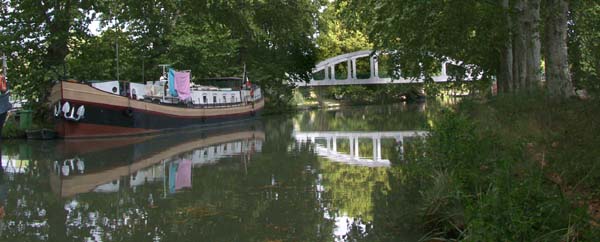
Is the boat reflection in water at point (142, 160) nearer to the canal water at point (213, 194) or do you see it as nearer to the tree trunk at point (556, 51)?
the canal water at point (213, 194)

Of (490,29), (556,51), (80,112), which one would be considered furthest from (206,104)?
(556,51)

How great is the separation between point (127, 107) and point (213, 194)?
17.8 m

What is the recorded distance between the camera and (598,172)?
668 centimetres

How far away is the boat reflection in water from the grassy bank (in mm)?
6043

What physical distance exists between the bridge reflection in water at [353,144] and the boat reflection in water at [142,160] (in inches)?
82.4

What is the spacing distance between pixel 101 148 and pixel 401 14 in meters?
11.5

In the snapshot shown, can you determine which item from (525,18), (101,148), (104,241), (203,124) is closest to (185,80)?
(203,124)

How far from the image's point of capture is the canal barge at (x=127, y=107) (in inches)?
1059

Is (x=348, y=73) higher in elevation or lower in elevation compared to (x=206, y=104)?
higher

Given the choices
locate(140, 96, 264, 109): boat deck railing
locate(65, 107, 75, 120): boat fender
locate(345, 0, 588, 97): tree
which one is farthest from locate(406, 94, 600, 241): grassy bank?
locate(140, 96, 264, 109): boat deck railing

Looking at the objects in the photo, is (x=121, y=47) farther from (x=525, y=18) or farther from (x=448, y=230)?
(x=448, y=230)

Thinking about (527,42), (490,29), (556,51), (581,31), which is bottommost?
(556,51)

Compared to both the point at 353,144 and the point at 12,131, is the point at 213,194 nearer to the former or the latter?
the point at 353,144

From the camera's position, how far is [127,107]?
1126 inches
